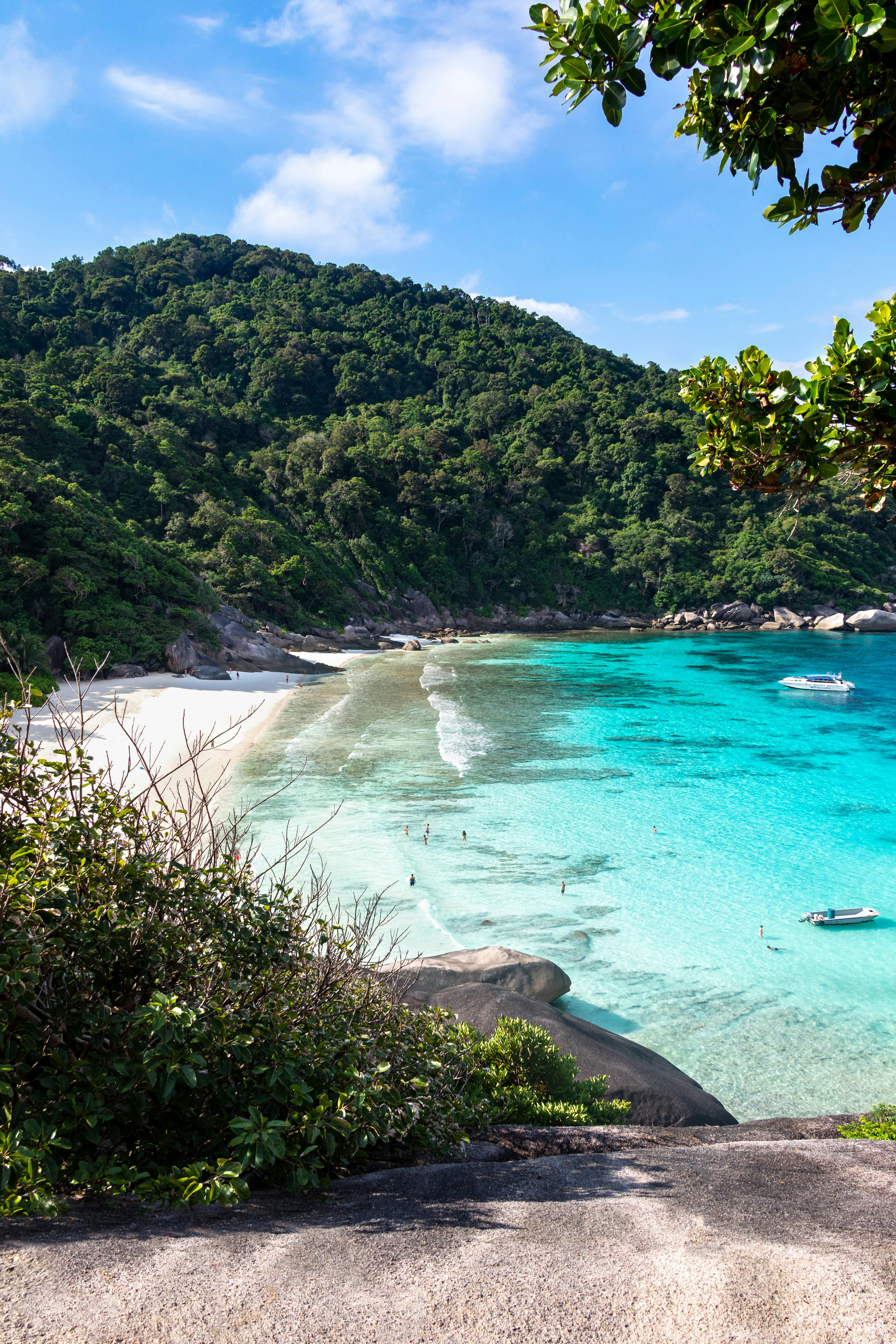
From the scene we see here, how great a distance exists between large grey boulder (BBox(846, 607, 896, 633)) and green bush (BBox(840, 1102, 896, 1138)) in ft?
225

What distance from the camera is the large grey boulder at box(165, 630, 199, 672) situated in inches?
1330

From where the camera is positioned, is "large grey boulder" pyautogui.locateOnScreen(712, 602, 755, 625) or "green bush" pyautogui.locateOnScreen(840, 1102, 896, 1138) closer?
"green bush" pyautogui.locateOnScreen(840, 1102, 896, 1138)

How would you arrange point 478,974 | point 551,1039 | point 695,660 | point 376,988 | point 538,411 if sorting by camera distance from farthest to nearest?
point 538,411 → point 695,660 → point 478,974 → point 551,1039 → point 376,988

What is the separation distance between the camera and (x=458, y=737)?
25.9 meters

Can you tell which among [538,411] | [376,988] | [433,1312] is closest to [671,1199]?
[433,1312]

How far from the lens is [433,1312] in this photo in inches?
109

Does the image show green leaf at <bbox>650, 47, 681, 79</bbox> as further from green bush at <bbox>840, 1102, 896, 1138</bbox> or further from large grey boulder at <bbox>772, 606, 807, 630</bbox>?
large grey boulder at <bbox>772, 606, 807, 630</bbox>

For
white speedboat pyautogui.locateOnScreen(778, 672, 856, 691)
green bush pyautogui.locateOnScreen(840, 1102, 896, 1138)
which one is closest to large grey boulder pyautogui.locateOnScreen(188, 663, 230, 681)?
white speedboat pyautogui.locateOnScreen(778, 672, 856, 691)

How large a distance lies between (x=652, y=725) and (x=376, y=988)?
992 inches

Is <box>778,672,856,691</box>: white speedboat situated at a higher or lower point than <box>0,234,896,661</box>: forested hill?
lower

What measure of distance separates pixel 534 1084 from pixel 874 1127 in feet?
10.3

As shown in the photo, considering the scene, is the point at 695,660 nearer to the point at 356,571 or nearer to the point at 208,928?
the point at 356,571

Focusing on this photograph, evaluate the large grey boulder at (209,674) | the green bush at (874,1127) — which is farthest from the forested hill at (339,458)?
the green bush at (874,1127)

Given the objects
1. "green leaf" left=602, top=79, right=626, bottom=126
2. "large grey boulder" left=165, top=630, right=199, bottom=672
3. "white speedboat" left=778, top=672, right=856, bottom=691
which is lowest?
"white speedboat" left=778, top=672, right=856, bottom=691
